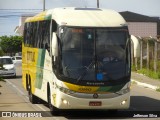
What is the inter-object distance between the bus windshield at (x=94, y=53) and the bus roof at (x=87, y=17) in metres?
0.18

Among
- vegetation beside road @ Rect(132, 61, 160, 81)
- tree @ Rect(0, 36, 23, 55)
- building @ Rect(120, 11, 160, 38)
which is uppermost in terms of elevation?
vegetation beside road @ Rect(132, 61, 160, 81)

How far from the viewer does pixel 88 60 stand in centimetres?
1502

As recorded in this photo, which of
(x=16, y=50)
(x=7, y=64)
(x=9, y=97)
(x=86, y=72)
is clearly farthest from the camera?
(x=16, y=50)

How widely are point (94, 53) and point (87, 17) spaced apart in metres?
1.19

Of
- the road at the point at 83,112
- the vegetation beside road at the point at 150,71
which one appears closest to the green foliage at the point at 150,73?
the vegetation beside road at the point at 150,71

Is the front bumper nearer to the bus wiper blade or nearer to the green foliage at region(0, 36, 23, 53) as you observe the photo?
the bus wiper blade

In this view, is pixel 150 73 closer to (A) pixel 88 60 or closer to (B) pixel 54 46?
(A) pixel 88 60

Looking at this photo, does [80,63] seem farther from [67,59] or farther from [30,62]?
[30,62]

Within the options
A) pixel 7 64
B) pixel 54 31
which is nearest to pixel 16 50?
pixel 7 64

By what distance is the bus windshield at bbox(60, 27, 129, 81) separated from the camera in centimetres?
1490

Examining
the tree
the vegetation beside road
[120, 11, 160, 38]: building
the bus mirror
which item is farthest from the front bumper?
the tree

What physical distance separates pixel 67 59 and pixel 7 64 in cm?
2476

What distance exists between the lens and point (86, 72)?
14891 millimetres

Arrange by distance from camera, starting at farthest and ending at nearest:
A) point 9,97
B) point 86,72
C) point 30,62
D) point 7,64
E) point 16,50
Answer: point 16,50 < point 7,64 < point 9,97 < point 30,62 < point 86,72
